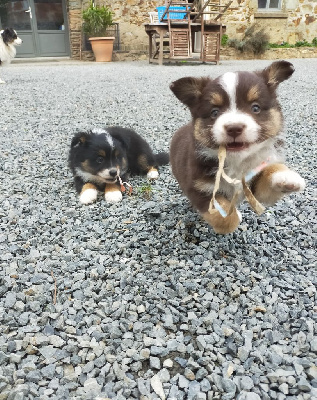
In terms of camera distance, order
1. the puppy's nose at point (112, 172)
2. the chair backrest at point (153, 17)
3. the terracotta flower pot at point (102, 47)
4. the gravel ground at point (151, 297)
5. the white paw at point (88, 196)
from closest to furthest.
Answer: the gravel ground at point (151, 297), the white paw at point (88, 196), the puppy's nose at point (112, 172), the chair backrest at point (153, 17), the terracotta flower pot at point (102, 47)

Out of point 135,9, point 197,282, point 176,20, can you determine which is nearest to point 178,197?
point 197,282

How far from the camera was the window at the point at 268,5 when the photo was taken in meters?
17.6

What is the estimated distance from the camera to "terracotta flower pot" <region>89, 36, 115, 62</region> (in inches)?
598

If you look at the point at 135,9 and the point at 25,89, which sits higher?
the point at 135,9

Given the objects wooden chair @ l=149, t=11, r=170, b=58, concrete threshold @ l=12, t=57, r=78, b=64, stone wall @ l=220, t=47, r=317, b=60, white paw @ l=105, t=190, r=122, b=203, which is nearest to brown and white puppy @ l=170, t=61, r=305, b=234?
white paw @ l=105, t=190, r=122, b=203

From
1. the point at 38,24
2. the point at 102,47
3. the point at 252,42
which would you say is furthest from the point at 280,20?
the point at 38,24

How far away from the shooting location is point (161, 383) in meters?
1.70

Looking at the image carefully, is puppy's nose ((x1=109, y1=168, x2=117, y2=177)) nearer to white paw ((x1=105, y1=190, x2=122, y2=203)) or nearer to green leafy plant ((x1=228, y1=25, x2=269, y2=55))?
white paw ((x1=105, y1=190, x2=122, y2=203))

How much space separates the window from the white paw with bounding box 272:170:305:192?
59.4ft

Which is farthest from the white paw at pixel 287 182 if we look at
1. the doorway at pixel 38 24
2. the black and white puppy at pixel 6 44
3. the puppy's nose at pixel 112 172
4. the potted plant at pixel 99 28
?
the doorway at pixel 38 24

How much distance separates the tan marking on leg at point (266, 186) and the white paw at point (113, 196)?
140cm

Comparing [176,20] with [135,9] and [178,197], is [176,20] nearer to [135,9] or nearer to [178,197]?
[135,9]

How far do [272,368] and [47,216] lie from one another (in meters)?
2.22

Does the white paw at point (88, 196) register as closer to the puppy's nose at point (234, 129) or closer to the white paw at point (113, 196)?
the white paw at point (113, 196)
